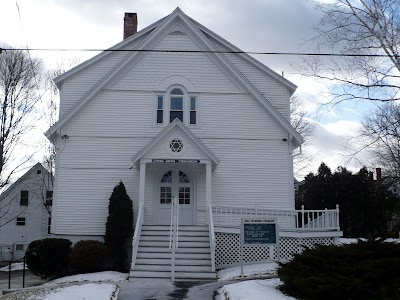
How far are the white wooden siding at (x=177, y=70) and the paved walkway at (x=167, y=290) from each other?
9.38 m

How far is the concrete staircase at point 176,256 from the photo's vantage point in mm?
15320

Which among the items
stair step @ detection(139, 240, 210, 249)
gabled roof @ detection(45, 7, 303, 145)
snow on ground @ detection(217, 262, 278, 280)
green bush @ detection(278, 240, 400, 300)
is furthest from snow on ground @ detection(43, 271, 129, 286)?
green bush @ detection(278, 240, 400, 300)

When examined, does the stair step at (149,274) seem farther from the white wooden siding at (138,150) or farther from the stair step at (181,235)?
the white wooden siding at (138,150)

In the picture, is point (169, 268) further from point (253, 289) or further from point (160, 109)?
point (160, 109)

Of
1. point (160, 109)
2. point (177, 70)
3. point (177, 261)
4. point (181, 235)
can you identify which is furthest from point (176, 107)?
point (177, 261)

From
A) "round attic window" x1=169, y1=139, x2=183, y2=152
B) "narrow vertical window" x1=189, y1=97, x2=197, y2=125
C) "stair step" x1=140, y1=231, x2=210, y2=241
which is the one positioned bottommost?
"stair step" x1=140, y1=231, x2=210, y2=241

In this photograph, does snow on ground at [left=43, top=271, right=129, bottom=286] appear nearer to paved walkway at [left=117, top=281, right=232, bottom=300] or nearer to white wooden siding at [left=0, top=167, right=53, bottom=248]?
paved walkway at [left=117, top=281, right=232, bottom=300]

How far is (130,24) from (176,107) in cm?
613

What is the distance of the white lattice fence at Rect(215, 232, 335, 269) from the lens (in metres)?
17.1

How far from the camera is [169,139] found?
741 inches

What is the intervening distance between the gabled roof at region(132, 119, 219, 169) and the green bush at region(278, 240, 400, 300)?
7.98m

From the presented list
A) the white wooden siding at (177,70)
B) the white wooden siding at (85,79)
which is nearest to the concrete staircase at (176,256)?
the white wooden siding at (177,70)

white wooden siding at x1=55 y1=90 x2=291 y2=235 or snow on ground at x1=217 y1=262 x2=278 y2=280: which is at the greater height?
white wooden siding at x1=55 y1=90 x2=291 y2=235

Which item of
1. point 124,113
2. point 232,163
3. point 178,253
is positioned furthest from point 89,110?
point 178,253
